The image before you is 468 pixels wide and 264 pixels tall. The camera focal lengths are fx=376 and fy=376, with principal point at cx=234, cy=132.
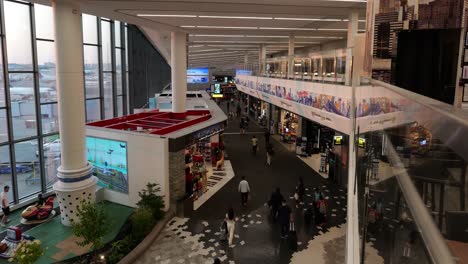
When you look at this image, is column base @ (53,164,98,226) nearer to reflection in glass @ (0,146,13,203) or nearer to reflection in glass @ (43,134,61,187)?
reflection in glass @ (0,146,13,203)

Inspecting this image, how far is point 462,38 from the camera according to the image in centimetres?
744

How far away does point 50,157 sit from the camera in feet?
48.1

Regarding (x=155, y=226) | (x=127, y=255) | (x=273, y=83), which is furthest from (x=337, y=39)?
(x=127, y=255)

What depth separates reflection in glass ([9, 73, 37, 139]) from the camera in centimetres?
1238

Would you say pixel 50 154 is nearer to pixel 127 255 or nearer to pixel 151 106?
pixel 127 255

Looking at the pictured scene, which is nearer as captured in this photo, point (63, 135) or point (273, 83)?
point (63, 135)

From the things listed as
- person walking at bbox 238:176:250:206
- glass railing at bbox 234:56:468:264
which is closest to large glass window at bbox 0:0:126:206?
person walking at bbox 238:176:250:206

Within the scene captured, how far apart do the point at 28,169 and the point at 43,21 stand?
17.8 ft

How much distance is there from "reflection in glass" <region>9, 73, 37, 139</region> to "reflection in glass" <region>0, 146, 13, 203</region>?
55 cm

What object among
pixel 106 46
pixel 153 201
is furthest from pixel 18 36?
pixel 153 201

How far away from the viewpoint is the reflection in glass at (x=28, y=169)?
1349cm

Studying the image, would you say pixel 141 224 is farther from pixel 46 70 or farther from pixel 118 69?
pixel 118 69

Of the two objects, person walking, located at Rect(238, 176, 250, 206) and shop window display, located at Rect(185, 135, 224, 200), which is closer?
person walking, located at Rect(238, 176, 250, 206)

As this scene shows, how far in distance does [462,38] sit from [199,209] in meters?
9.06
